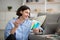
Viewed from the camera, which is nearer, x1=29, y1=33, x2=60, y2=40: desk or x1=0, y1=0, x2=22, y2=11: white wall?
x1=29, y1=33, x2=60, y2=40: desk

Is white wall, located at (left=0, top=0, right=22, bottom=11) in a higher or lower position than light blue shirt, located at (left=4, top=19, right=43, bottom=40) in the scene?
higher

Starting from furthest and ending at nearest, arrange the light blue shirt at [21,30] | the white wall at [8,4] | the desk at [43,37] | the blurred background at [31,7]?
the white wall at [8,4]
the blurred background at [31,7]
the light blue shirt at [21,30]
the desk at [43,37]

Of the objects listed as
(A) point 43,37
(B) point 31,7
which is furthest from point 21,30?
(B) point 31,7

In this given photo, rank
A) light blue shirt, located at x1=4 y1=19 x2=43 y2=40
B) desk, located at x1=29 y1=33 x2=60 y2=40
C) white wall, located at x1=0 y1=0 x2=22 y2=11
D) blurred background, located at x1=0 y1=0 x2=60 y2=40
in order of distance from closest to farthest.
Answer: desk, located at x1=29 y1=33 x2=60 y2=40 → light blue shirt, located at x1=4 y1=19 x2=43 y2=40 → blurred background, located at x1=0 y1=0 x2=60 y2=40 → white wall, located at x1=0 y1=0 x2=22 y2=11

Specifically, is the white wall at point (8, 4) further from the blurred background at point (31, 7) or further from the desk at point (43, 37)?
the desk at point (43, 37)

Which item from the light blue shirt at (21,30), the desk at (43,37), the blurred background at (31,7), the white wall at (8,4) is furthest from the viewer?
the white wall at (8,4)

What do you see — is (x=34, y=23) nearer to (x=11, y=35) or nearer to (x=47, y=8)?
(x=11, y=35)

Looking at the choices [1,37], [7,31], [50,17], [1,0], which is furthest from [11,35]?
[1,0]

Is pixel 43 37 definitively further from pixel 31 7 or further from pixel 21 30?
pixel 31 7

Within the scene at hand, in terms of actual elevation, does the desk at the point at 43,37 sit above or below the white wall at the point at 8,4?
below

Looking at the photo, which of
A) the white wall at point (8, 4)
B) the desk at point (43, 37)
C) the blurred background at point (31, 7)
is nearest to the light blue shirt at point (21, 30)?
the desk at point (43, 37)

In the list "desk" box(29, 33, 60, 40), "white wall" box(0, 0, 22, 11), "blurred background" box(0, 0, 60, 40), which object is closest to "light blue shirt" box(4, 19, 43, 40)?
"desk" box(29, 33, 60, 40)

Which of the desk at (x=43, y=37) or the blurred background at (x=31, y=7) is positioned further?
the blurred background at (x=31, y=7)

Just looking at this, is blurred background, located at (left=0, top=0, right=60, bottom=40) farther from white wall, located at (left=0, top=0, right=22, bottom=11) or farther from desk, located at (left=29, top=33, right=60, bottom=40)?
desk, located at (left=29, top=33, right=60, bottom=40)
